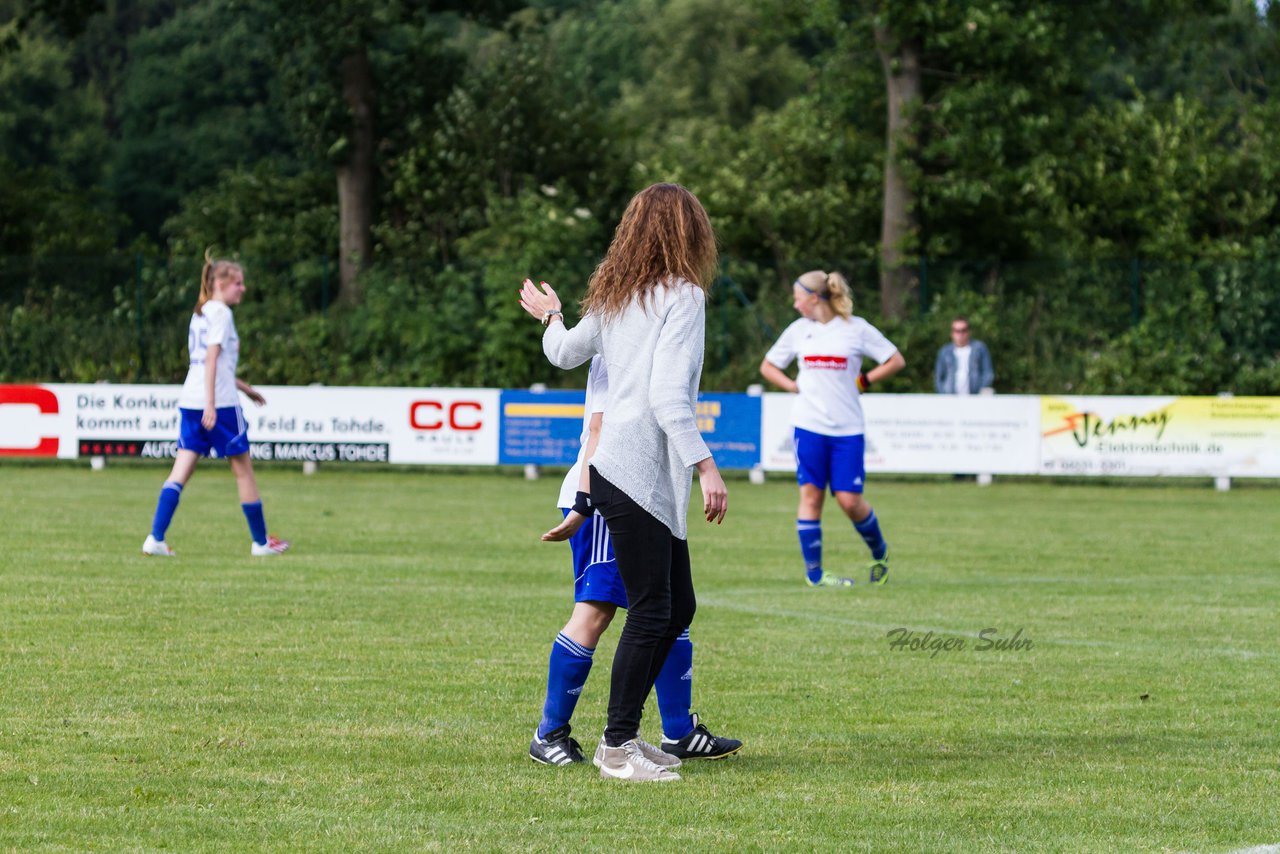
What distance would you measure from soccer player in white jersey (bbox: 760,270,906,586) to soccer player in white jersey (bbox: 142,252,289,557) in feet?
11.7

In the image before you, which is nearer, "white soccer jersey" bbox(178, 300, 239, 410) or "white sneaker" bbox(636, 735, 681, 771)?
"white sneaker" bbox(636, 735, 681, 771)

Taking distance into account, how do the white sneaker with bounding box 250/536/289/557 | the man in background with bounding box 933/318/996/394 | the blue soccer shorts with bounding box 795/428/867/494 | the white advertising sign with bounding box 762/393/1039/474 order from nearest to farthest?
the blue soccer shorts with bounding box 795/428/867/494, the white sneaker with bounding box 250/536/289/557, the white advertising sign with bounding box 762/393/1039/474, the man in background with bounding box 933/318/996/394

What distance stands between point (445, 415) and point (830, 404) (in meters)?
12.3

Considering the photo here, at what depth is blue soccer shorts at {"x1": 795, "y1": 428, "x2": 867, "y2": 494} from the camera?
11914 millimetres

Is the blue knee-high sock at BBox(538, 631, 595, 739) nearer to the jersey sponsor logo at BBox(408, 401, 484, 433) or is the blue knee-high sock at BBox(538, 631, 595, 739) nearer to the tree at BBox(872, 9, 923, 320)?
the jersey sponsor logo at BBox(408, 401, 484, 433)

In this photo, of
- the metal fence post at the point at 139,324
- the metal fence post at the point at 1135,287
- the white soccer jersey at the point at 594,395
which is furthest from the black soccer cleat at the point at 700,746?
the metal fence post at the point at 139,324

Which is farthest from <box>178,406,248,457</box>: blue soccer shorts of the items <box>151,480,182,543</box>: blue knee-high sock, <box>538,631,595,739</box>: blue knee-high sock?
<box>538,631,595,739</box>: blue knee-high sock

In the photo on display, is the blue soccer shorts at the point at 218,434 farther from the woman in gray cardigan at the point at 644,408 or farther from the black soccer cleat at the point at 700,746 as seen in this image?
the woman in gray cardigan at the point at 644,408

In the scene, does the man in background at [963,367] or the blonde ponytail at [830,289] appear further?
the man in background at [963,367]

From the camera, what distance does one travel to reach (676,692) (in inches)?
247

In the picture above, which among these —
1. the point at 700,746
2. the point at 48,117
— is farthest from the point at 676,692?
the point at 48,117

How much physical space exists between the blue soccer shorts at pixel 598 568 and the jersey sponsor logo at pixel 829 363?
6.04 metres

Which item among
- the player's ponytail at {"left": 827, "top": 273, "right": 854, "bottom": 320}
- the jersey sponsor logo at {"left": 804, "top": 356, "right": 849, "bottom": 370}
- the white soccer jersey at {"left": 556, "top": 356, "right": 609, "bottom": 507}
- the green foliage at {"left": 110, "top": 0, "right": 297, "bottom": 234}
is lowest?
the white soccer jersey at {"left": 556, "top": 356, "right": 609, "bottom": 507}

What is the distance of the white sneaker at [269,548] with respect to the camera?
1298 cm
